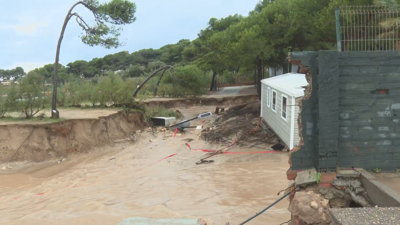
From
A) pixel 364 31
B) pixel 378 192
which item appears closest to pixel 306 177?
pixel 378 192

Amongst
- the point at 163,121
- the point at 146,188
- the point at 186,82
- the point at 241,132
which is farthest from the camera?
the point at 186,82

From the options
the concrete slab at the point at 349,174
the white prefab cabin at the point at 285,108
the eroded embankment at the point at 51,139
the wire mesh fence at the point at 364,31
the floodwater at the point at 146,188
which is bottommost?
the floodwater at the point at 146,188

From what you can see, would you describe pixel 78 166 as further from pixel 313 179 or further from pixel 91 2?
pixel 313 179

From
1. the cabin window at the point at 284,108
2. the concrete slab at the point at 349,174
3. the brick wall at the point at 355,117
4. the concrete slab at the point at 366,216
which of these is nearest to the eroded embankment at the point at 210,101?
the cabin window at the point at 284,108

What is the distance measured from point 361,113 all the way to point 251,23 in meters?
19.7

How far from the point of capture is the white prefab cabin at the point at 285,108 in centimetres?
1075

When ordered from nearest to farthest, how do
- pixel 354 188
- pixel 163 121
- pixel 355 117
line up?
pixel 354 188, pixel 355 117, pixel 163 121

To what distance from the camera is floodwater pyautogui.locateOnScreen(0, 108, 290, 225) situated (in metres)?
7.73

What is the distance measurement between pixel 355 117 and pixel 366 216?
2.21 metres

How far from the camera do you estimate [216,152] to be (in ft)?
45.5

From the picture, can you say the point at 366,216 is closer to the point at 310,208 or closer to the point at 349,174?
the point at 310,208

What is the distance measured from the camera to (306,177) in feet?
18.1

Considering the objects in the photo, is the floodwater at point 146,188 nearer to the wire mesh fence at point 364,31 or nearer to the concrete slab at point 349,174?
the concrete slab at point 349,174

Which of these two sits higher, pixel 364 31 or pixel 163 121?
pixel 364 31
